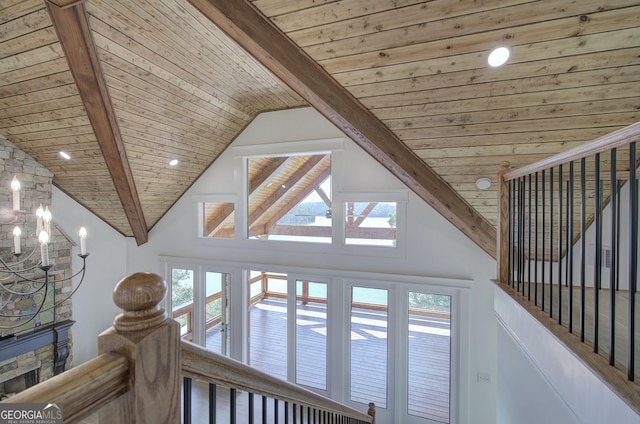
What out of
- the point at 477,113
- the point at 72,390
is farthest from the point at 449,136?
the point at 72,390

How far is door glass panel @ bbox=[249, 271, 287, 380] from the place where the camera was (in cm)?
516

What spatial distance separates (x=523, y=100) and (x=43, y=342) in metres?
7.09

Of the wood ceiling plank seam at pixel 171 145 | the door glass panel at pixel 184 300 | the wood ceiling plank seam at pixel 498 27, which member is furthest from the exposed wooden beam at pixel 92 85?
the wood ceiling plank seam at pixel 498 27

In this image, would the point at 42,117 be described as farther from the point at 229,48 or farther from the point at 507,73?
the point at 507,73

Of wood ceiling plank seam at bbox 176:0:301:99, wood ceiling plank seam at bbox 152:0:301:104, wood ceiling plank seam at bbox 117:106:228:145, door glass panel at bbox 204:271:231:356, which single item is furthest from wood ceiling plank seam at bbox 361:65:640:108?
door glass panel at bbox 204:271:231:356

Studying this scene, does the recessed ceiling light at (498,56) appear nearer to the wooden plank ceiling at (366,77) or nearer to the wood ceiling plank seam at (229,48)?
the wooden plank ceiling at (366,77)

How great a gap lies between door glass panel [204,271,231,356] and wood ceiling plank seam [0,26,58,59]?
12.7 feet

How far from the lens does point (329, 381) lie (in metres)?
4.66

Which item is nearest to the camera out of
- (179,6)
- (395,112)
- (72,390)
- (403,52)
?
(72,390)

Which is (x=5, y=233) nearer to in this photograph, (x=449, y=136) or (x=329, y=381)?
(x=329, y=381)

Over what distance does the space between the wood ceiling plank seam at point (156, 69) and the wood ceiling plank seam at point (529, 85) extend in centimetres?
228

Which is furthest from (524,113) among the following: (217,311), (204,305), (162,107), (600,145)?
(204,305)

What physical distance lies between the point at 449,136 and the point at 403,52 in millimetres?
955

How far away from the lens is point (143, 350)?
1.70ft
